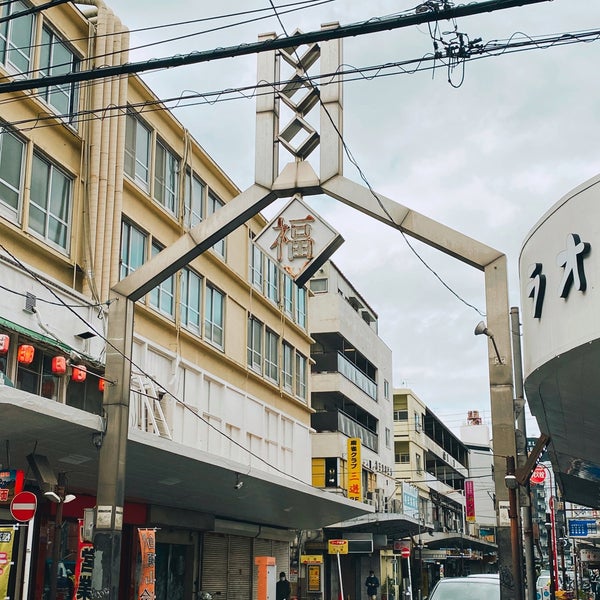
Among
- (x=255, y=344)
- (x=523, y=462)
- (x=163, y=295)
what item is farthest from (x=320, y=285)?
(x=523, y=462)

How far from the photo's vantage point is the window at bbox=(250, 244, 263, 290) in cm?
3341

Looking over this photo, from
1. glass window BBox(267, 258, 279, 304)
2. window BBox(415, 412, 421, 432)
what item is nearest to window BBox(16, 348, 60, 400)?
glass window BBox(267, 258, 279, 304)

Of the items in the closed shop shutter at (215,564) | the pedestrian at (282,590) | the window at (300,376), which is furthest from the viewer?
the window at (300,376)

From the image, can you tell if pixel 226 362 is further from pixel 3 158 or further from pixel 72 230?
pixel 3 158

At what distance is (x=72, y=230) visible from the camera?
21.0m

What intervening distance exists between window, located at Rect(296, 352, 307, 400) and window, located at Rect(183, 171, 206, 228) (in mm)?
11518

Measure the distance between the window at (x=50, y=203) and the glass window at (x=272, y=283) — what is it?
1488 centimetres

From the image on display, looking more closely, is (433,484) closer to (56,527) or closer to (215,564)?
(215,564)

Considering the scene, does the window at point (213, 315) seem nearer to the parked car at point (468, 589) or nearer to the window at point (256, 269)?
the window at point (256, 269)

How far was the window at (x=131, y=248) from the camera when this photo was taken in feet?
76.6

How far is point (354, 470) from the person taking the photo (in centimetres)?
4131

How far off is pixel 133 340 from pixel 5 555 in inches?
385

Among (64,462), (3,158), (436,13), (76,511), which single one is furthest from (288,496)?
(436,13)

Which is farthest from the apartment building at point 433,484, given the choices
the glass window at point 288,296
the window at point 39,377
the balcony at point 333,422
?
the window at point 39,377
